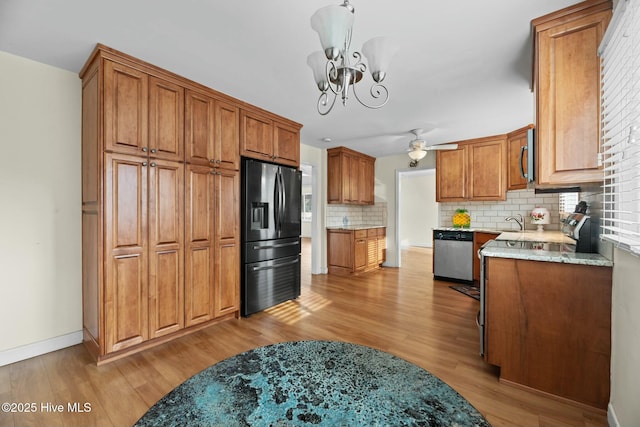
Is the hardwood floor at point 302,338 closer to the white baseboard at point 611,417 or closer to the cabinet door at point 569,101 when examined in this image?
the white baseboard at point 611,417

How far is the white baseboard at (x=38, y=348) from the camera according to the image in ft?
6.77

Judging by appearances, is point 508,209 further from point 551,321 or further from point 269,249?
point 269,249

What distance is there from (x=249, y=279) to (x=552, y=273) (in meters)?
2.62

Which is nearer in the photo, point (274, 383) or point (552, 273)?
point (274, 383)

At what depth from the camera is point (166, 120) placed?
2.37 m

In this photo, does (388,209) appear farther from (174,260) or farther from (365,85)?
(174,260)

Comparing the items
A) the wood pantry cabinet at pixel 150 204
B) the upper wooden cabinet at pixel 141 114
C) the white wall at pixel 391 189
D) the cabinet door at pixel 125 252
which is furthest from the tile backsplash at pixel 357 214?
the cabinet door at pixel 125 252

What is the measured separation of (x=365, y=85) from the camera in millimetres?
2564

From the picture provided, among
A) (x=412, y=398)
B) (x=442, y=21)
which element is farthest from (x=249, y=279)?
(x=442, y=21)

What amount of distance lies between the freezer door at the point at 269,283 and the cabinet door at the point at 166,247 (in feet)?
2.27

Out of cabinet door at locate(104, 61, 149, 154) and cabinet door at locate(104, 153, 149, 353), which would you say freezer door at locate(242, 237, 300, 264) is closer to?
cabinet door at locate(104, 153, 149, 353)

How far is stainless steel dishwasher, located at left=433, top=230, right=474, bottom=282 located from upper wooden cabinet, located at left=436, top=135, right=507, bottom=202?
629mm

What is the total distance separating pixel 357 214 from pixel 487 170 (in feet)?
8.60

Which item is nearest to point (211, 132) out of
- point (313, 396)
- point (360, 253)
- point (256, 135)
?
point (256, 135)
